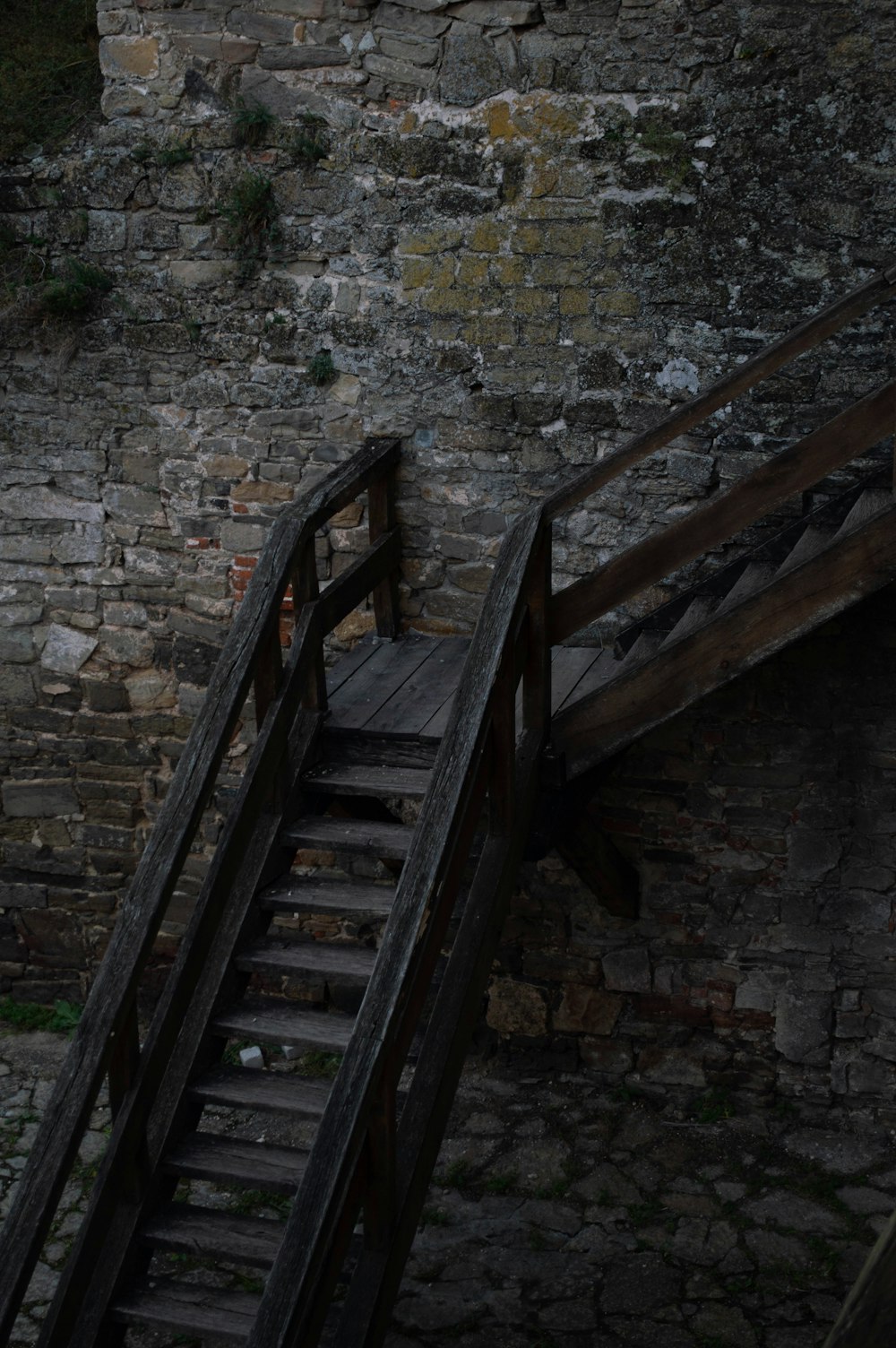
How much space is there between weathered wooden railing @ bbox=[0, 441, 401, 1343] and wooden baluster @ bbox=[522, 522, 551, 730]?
2.26 feet

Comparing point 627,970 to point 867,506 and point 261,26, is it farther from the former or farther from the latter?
point 261,26

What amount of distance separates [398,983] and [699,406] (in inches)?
75.2

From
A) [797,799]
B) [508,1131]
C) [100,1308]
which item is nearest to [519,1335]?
[508,1131]

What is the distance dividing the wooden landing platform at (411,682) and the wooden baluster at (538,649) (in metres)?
0.19

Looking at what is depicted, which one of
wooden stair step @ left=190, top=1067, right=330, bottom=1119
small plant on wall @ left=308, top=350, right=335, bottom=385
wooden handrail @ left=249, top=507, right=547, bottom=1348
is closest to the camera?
wooden handrail @ left=249, top=507, right=547, bottom=1348

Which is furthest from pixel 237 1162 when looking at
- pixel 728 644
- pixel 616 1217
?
pixel 728 644

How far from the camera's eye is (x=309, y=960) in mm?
3955

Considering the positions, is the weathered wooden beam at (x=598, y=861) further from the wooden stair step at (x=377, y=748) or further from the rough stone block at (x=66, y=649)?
the rough stone block at (x=66, y=649)

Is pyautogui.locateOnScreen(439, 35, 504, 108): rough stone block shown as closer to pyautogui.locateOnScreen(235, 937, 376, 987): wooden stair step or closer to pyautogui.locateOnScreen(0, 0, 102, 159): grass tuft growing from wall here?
pyautogui.locateOnScreen(0, 0, 102, 159): grass tuft growing from wall

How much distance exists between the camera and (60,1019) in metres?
5.95

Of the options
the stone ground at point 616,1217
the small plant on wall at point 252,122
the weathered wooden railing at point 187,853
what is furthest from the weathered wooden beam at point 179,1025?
the small plant on wall at point 252,122

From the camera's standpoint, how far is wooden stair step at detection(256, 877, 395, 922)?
13.0 feet

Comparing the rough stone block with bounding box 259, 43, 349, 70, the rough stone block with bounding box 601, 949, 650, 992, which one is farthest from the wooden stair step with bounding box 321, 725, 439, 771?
the rough stone block with bounding box 259, 43, 349, 70

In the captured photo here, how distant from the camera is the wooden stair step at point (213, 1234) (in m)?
3.63
